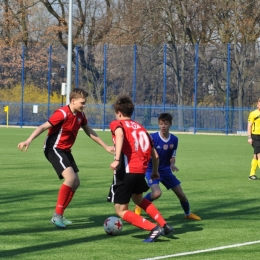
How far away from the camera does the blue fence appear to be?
133 ft

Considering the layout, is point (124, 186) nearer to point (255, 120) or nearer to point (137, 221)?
point (137, 221)

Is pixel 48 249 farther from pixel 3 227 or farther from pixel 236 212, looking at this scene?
pixel 236 212

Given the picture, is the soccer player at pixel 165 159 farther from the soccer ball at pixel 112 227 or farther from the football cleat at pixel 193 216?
the soccer ball at pixel 112 227

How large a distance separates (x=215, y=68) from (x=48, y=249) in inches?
1413

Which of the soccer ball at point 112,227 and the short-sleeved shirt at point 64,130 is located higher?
the short-sleeved shirt at point 64,130

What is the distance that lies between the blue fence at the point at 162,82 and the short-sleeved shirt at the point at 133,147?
32.4 meters

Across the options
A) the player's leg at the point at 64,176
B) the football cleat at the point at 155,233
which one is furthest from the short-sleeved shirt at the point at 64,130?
the football cleat at the point at 155,233

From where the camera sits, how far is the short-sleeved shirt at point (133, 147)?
7363 mm

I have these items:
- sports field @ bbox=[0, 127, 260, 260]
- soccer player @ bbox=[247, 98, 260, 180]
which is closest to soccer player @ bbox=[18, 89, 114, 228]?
sports field @ bbox=[0, 127, 260, 260]

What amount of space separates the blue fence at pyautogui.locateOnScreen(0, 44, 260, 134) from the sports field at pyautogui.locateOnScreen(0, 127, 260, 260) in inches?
939

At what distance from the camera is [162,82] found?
42.4 m

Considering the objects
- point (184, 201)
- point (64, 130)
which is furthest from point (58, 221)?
point (184, 201)

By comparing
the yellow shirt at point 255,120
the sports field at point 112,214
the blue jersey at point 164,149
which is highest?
the yellow shirt at point 255,120

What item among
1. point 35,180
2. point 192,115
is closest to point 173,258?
point 35,180
